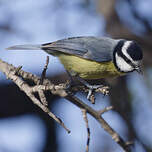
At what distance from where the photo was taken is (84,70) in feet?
9.04

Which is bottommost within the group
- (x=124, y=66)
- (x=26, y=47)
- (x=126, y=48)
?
(x=124, y=66)

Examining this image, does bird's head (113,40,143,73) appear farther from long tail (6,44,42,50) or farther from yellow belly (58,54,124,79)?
long tail (6,44,42,50)

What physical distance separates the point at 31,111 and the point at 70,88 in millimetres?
2040

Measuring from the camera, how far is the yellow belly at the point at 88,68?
2.76 meters

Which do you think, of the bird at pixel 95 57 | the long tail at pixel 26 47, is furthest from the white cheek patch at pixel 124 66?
the long tail at pixel 26 47

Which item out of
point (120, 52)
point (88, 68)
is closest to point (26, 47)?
point (88, 68)

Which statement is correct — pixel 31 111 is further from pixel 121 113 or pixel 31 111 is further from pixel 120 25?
pixel 120 25

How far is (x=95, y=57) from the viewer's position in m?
2.81

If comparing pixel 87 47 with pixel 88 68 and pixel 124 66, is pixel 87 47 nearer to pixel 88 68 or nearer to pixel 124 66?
pixel 88 68

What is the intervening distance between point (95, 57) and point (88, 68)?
0.12m

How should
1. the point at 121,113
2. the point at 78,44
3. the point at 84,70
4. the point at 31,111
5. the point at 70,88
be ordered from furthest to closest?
the point at 31,111 < the point at 121,113 < the point at 78,44 < the point at 84,70 < the point at 70,88

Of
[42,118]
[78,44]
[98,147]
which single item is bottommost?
[98,147]

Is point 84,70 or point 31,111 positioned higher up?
point 84,70

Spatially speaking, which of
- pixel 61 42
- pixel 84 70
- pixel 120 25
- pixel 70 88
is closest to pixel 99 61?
pixel 84 70
